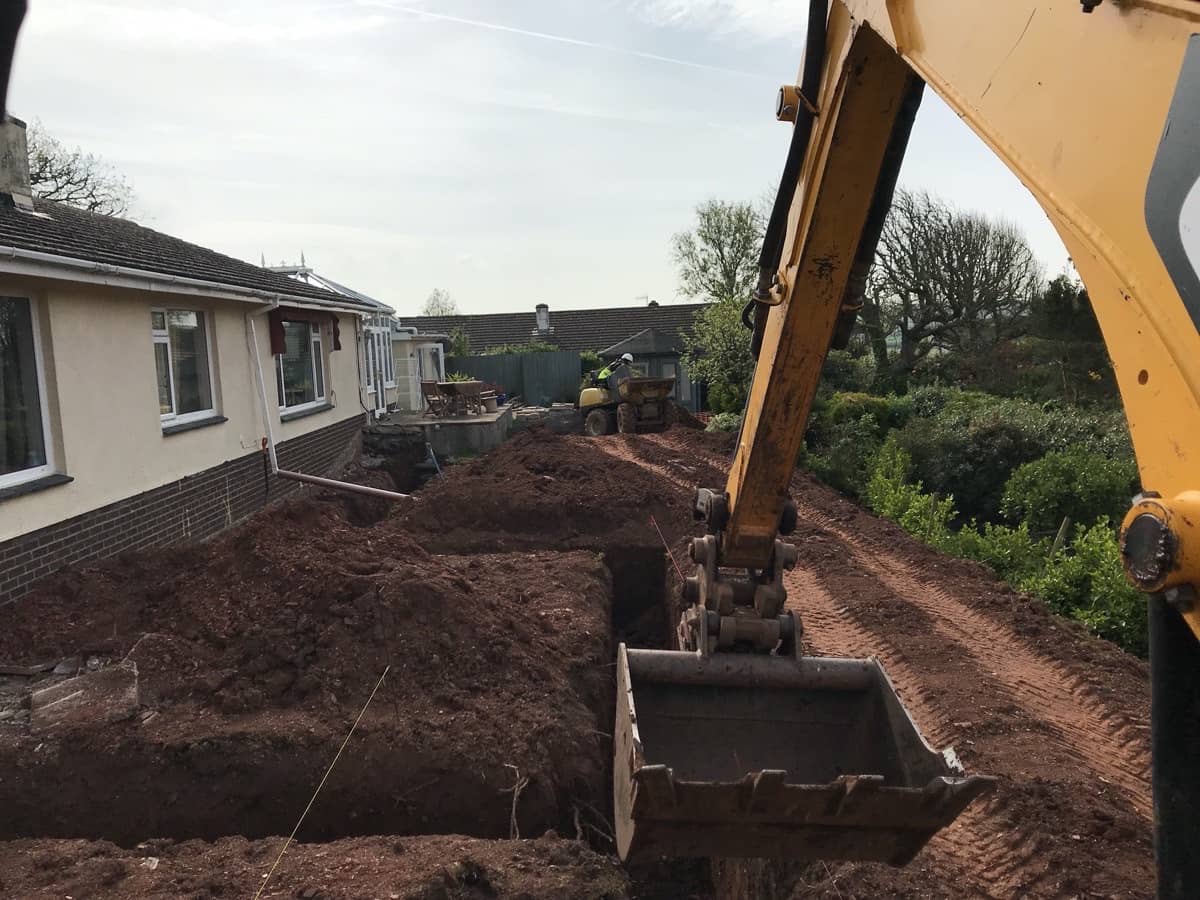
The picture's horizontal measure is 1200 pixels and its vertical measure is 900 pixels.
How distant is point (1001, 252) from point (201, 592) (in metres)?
24.4

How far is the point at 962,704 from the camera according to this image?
5.90 meters

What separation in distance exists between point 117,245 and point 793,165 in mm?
9280

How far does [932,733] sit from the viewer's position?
560 centimetres

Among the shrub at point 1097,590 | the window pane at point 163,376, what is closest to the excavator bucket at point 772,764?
the shrub at point 1097,590

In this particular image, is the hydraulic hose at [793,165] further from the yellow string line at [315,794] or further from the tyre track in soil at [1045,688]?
the tyre track in soil at [1045,688]

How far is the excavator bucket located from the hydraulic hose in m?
1.60

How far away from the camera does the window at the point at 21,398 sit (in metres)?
7.15

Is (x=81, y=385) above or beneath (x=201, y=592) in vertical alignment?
above

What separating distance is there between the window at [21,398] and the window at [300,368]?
576cm

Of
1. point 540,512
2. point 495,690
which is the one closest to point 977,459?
point 540,512

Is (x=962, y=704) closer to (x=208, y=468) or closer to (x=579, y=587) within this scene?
(x=579, y=587)

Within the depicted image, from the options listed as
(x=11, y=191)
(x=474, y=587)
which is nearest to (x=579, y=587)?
(x=474, y=587)

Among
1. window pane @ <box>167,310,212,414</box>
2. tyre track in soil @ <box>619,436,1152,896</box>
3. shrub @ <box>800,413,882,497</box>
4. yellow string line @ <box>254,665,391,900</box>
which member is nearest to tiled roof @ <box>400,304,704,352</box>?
shrub @ <box>800,413,882,497</box>

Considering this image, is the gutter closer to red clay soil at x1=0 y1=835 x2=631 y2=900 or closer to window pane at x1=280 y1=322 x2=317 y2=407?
window pane at x1=280 y1=322 x2=317 y2=407
